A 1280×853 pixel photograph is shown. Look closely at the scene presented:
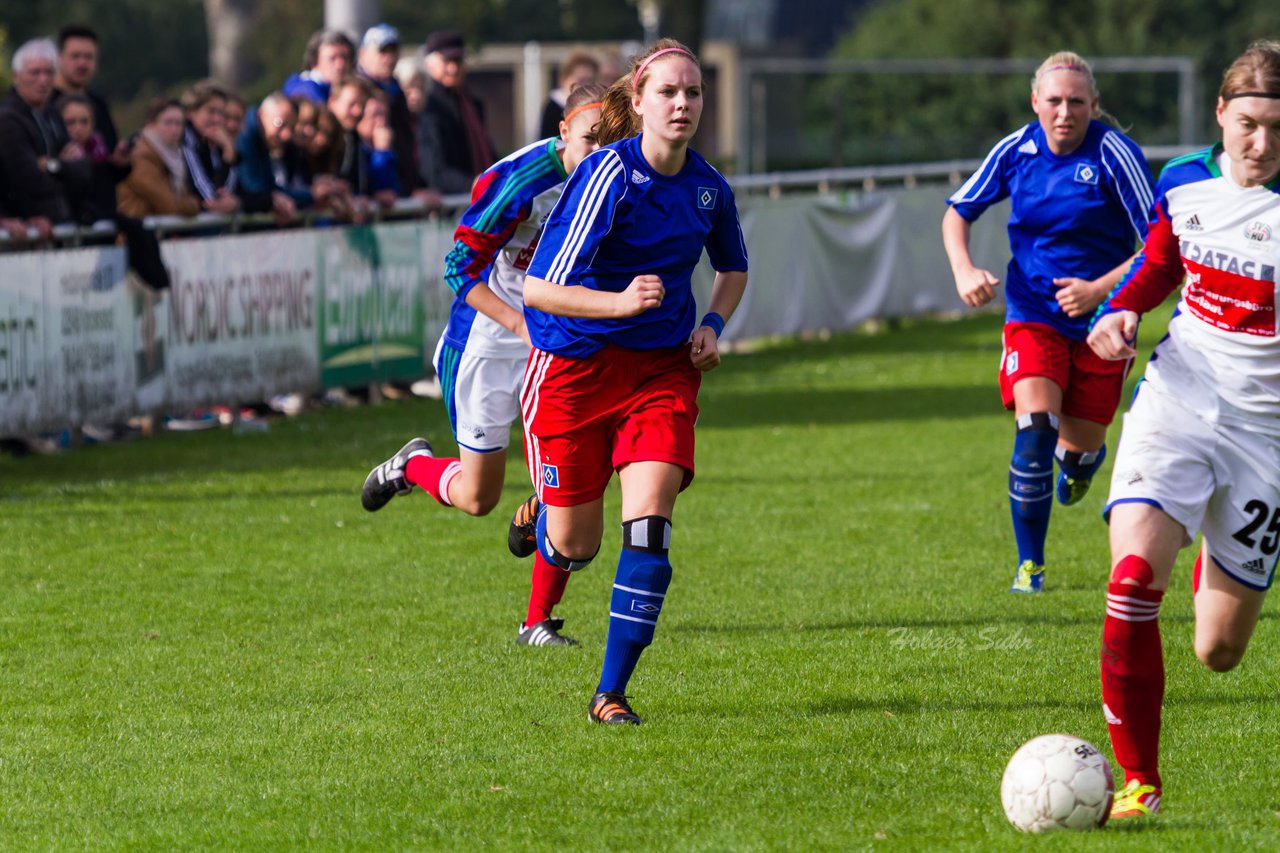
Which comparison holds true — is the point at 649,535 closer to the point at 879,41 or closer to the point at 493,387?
the point at 493,387

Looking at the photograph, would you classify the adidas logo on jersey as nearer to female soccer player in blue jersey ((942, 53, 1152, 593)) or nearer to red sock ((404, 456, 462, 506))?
female soccer player in blue jersey ((942, 53, 1152, 593))

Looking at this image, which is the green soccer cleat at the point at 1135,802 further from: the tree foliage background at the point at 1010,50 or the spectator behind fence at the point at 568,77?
the tree foliage background at the point at 1010,50

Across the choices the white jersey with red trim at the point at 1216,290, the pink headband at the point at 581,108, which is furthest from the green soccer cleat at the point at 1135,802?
the pink headband at the point at 581,108

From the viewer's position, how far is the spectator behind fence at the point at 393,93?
51.8 ft

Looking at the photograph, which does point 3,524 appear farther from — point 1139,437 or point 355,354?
point 1139,437

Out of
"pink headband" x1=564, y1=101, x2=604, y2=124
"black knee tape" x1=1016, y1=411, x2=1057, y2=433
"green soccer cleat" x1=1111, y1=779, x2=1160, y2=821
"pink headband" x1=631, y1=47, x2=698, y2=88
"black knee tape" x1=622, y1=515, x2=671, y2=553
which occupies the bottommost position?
"green soccer cleat" x1=1111, y1=779, x2=1160, y2=821

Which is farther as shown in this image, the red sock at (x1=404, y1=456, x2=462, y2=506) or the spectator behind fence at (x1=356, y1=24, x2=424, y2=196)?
the spectator behind fence at (x1=356, y1=24, x2=424, y2=196)

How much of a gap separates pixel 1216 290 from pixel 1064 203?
3246 mm

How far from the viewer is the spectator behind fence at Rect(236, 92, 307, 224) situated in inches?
568

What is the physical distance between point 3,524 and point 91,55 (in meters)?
3.78

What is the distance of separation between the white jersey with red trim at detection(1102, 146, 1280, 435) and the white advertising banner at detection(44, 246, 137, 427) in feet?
27.2

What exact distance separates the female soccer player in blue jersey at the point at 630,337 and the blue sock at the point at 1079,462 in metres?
2.96

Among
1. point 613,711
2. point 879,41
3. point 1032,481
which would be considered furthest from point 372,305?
point 879,41

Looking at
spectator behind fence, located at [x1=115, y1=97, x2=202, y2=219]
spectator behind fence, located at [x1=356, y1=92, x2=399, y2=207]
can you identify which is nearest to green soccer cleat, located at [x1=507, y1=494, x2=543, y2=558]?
spectator behind fence, located at [x1=115, y1=97, x2=202, y2=219]
